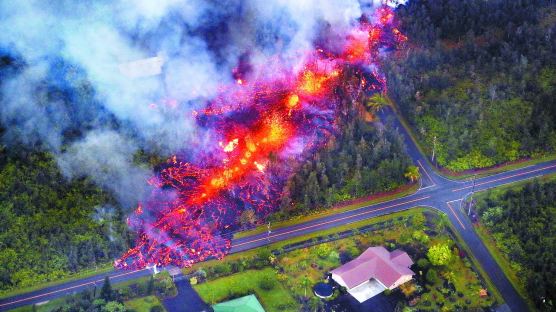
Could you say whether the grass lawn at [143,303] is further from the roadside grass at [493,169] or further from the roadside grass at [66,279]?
the roadside grass at [493,169]

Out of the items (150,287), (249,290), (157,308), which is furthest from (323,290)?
(150,287)

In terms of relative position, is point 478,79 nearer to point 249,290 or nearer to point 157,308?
point 249,290

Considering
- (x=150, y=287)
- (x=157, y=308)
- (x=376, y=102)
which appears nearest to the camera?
(x=157, y=308)

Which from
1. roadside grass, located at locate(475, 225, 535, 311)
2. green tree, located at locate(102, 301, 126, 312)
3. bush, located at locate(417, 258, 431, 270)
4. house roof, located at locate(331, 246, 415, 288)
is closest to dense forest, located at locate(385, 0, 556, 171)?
roadside grass, located at locate(475, 225, 535, 311)

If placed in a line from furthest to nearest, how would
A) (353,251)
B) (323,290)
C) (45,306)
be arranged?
(353,251)
(323,290)
(45,306)

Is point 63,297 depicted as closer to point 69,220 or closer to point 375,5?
point 69,220

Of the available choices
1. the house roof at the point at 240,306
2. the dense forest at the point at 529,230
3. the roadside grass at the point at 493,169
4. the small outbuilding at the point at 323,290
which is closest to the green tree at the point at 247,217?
the house roof at the point at 240,306

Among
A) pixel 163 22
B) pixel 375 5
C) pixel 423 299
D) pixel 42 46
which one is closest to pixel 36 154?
pixel 42 46
